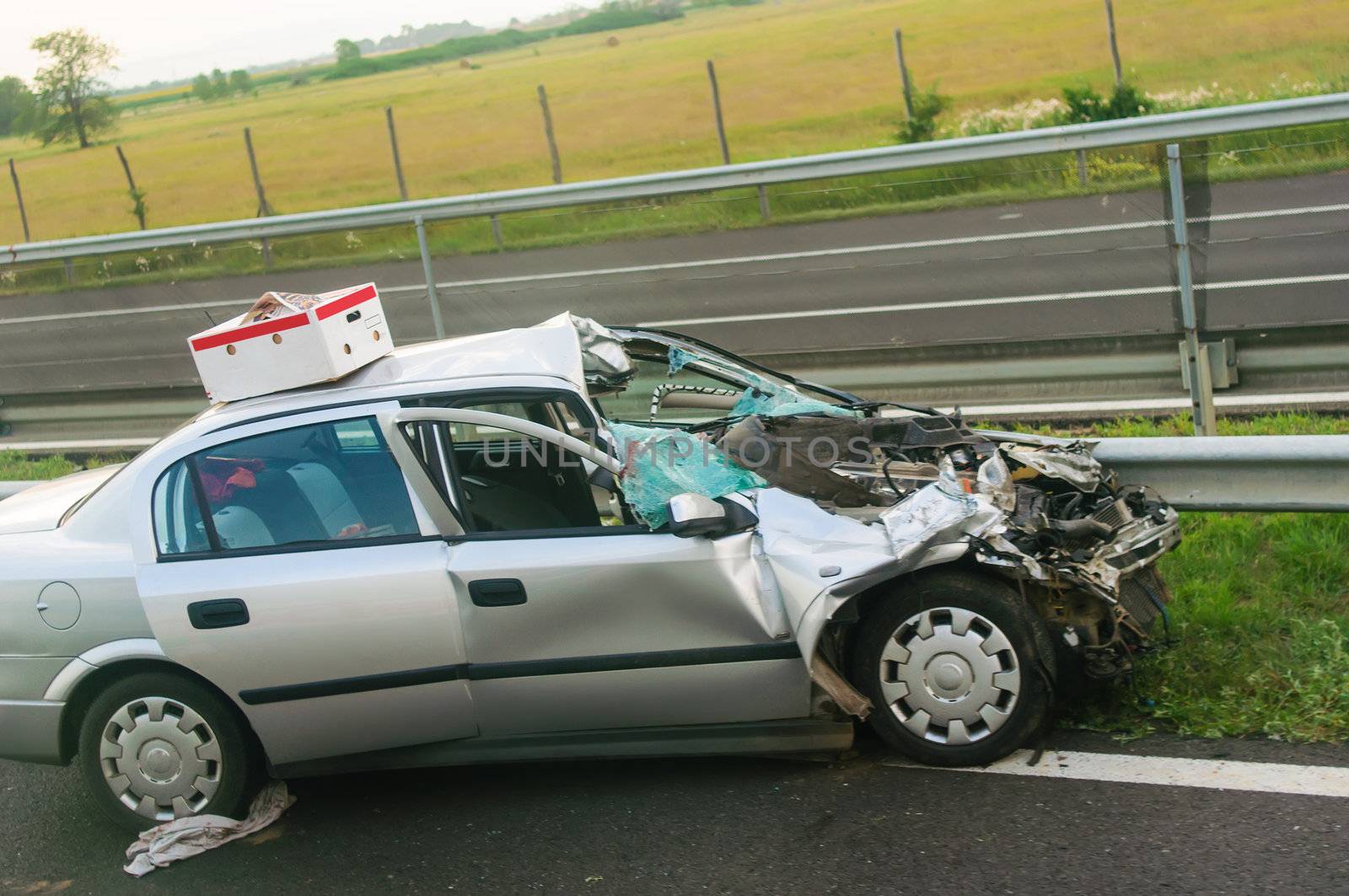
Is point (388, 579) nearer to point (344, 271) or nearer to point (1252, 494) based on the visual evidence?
point (1252, 494)

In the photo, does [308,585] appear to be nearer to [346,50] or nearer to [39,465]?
[39,465]

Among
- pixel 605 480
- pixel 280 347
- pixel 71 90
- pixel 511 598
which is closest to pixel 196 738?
pixel 511 598

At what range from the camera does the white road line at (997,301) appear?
6.50m

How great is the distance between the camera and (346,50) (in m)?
74.9

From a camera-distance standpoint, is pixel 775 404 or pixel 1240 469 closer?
pixel 1240 469

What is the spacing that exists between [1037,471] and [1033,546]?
0.61 metres

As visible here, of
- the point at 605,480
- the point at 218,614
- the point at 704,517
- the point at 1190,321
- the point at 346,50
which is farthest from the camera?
the point at 346,50

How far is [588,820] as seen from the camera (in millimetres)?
4340

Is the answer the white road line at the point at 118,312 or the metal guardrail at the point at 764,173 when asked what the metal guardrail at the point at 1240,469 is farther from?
the white road line at the point at 118,312

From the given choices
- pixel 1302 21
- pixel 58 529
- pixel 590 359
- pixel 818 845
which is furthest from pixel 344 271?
pixel 1302 21

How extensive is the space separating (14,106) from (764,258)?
52893 millimetres

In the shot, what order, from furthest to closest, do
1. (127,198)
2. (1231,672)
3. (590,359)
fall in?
(127,198) < (590,359) < (1231,672)

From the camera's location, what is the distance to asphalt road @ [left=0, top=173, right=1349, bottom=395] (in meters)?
6.50

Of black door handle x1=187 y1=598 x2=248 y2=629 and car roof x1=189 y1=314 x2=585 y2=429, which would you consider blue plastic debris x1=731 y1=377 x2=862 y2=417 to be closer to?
car roof x1=189 y1=314 x2=585 y2=429
